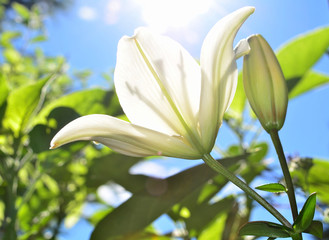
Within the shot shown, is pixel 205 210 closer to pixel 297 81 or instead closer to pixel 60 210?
pixel 297 81

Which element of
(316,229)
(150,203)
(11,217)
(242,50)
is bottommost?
(11,217)

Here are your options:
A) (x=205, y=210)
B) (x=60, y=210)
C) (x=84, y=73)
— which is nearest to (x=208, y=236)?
(x=205, y=210)

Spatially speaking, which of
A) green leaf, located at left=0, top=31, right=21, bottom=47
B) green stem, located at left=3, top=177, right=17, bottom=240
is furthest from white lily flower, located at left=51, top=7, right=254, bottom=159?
green leaf, located at left=0, top=31, right=21, bottom=47

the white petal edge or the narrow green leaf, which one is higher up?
the white petal edge

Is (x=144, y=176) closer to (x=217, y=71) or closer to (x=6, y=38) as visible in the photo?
(x=217, y=71)

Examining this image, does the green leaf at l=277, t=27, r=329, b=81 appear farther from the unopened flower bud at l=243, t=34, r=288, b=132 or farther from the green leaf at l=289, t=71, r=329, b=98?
the unopened flower bud at l=243, t=34, r=288, b=132

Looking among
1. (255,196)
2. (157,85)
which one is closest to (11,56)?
(157,85)

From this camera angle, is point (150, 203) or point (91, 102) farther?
point (91, 102)
